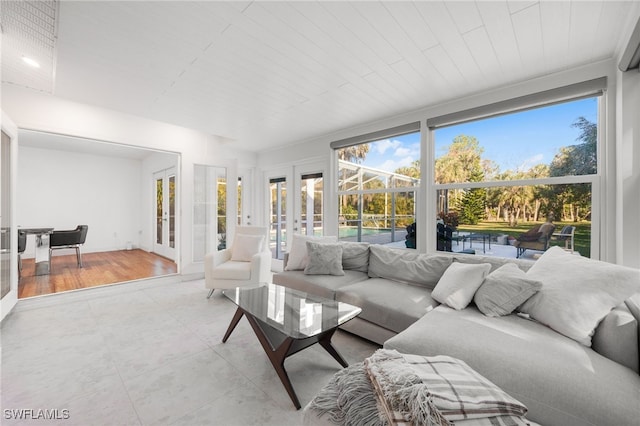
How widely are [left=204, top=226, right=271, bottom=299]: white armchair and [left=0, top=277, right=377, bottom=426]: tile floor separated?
0.38 meters

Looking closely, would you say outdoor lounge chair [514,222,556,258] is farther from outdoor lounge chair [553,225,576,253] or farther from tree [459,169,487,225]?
tree [459,169,487,225]

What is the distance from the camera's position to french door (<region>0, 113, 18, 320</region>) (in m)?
2.73

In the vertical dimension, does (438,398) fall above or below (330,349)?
above

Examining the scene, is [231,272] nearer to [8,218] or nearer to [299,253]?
[299,253]

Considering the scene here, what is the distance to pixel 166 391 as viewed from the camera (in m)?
1.71

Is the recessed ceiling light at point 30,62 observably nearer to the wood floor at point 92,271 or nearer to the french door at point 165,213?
the wood floor at point 92,271

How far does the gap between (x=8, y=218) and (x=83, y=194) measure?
13.3 feet

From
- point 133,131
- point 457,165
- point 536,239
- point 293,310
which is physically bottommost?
point 293,310

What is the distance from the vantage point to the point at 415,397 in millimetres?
857

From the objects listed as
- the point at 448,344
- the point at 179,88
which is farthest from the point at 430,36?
the point at 179,88

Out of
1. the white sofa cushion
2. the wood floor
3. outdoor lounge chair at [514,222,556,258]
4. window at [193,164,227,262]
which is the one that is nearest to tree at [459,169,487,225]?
outdoor lounge chair at [514,222,556,258]

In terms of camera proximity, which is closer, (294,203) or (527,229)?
(527,229)

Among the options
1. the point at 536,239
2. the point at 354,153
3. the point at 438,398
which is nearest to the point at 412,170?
the point at 354,153

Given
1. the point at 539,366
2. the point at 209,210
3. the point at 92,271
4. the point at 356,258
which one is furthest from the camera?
the point at 209,210
